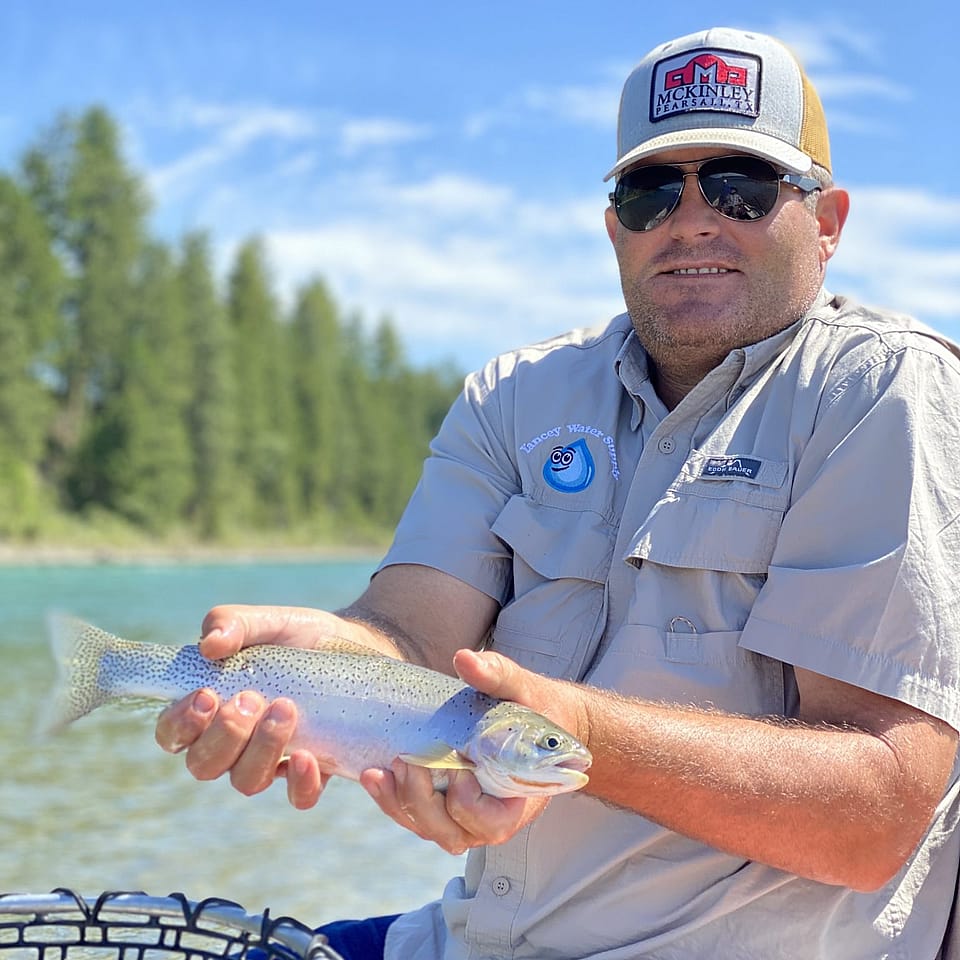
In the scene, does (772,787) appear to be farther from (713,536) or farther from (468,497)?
(468,497)

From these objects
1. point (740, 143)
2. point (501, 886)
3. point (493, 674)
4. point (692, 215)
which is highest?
point (740, 143)

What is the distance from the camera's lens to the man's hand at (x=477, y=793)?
2.25m

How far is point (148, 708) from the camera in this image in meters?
2.86

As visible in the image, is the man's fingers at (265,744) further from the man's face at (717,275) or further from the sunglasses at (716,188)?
the sunglasses at (716,188)

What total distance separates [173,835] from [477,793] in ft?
28.2

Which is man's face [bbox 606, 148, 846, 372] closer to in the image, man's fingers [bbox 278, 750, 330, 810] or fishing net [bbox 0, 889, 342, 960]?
man's fingers [bbox 278, 750, 330, 810]

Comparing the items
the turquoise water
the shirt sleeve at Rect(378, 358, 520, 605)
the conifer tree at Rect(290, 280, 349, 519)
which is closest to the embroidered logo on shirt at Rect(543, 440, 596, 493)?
the shirt sleeve at Rect(378, 358, 520, 605)

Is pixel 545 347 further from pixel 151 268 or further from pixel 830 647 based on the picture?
Answer: pixel 151 268

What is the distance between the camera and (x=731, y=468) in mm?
2734

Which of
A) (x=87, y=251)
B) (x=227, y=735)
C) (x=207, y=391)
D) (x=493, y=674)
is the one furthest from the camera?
(x=207, y=391)

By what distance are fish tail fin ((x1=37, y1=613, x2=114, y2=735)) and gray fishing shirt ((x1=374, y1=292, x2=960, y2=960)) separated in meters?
0.88

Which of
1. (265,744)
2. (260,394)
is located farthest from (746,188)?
(260,394)

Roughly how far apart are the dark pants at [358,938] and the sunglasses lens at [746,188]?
1.87m

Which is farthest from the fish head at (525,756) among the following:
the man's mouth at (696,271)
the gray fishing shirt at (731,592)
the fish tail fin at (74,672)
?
the man's mouth at (696,271)
